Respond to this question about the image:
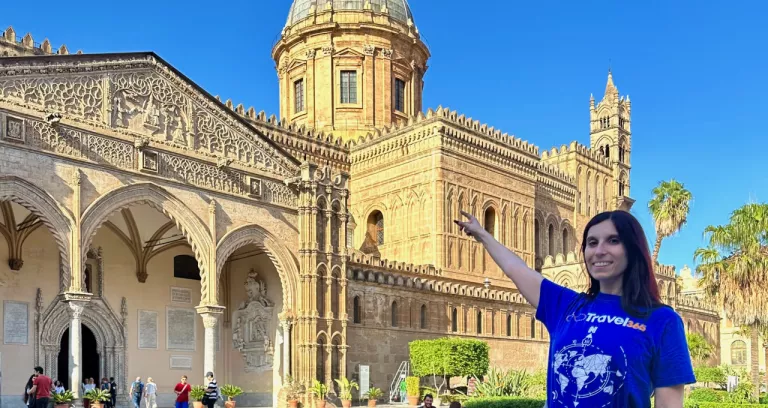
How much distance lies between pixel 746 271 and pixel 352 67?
22.1 m

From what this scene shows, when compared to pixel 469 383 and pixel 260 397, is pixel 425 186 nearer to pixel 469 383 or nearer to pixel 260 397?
pixel 469 383

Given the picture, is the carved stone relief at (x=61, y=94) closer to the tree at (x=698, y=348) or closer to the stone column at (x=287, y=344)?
the stone column at (x=287, y=344)

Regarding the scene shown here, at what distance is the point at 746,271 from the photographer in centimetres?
2761

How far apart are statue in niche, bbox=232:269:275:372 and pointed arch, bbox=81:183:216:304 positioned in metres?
4.35

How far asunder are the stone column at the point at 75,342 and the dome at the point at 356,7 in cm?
2691

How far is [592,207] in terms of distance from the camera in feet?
161

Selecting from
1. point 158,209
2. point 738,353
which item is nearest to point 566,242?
point 738,353

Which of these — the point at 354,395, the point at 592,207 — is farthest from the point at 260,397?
the point at 592,207

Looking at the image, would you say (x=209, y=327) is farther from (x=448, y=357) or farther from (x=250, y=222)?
(x=448, y=357)

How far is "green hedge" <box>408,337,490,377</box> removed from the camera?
28484 millimetres

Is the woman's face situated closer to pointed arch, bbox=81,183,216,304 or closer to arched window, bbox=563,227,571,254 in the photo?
pointed arch, bbox=81,183,216,304

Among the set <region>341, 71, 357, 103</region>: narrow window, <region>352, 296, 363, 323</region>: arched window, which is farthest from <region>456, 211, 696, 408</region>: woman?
<region>341, 71, 357, 103</region>: narrow window

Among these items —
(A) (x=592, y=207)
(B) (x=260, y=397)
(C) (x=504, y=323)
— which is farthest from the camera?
(A) (x=592, y=207)

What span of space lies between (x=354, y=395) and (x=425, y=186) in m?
11.0
